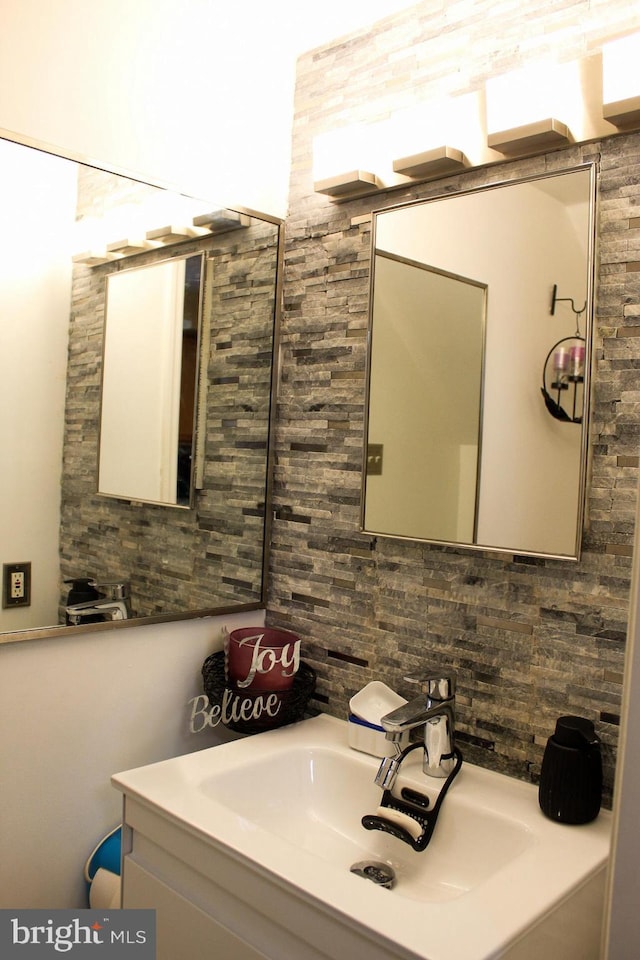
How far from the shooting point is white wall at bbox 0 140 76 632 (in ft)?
4.41

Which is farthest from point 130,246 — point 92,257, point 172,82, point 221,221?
point 172,82

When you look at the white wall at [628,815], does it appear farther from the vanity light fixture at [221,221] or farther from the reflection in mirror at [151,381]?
the vanity light fixture at [221,221]

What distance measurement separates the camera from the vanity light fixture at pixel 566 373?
4.15 ft

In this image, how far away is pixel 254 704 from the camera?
1518 mm

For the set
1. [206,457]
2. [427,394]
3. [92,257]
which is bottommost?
[206,457]

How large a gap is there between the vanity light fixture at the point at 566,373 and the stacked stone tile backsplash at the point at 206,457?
2.27 ft

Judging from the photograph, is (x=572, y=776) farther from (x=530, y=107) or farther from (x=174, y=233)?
(x=174, y=233)

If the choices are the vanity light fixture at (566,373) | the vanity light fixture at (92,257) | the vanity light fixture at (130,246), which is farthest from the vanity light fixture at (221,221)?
the vanity light fixture at (566,373)

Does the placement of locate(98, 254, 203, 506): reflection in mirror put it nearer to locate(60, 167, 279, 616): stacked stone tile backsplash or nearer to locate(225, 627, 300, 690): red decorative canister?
locate(60, 167, 279, 616): stacked stone tile backsplash

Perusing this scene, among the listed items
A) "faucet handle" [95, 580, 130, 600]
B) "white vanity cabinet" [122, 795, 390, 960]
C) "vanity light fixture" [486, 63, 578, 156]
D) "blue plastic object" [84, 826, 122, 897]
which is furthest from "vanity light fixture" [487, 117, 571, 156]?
"blue plastic object" [84, 826, 122, 897]

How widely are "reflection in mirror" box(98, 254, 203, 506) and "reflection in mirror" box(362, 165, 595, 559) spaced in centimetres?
40

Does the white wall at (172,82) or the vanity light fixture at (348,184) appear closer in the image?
the white wall at (172,82)

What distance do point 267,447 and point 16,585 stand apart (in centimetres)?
64

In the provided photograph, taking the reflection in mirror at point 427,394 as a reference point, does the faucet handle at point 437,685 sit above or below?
below
